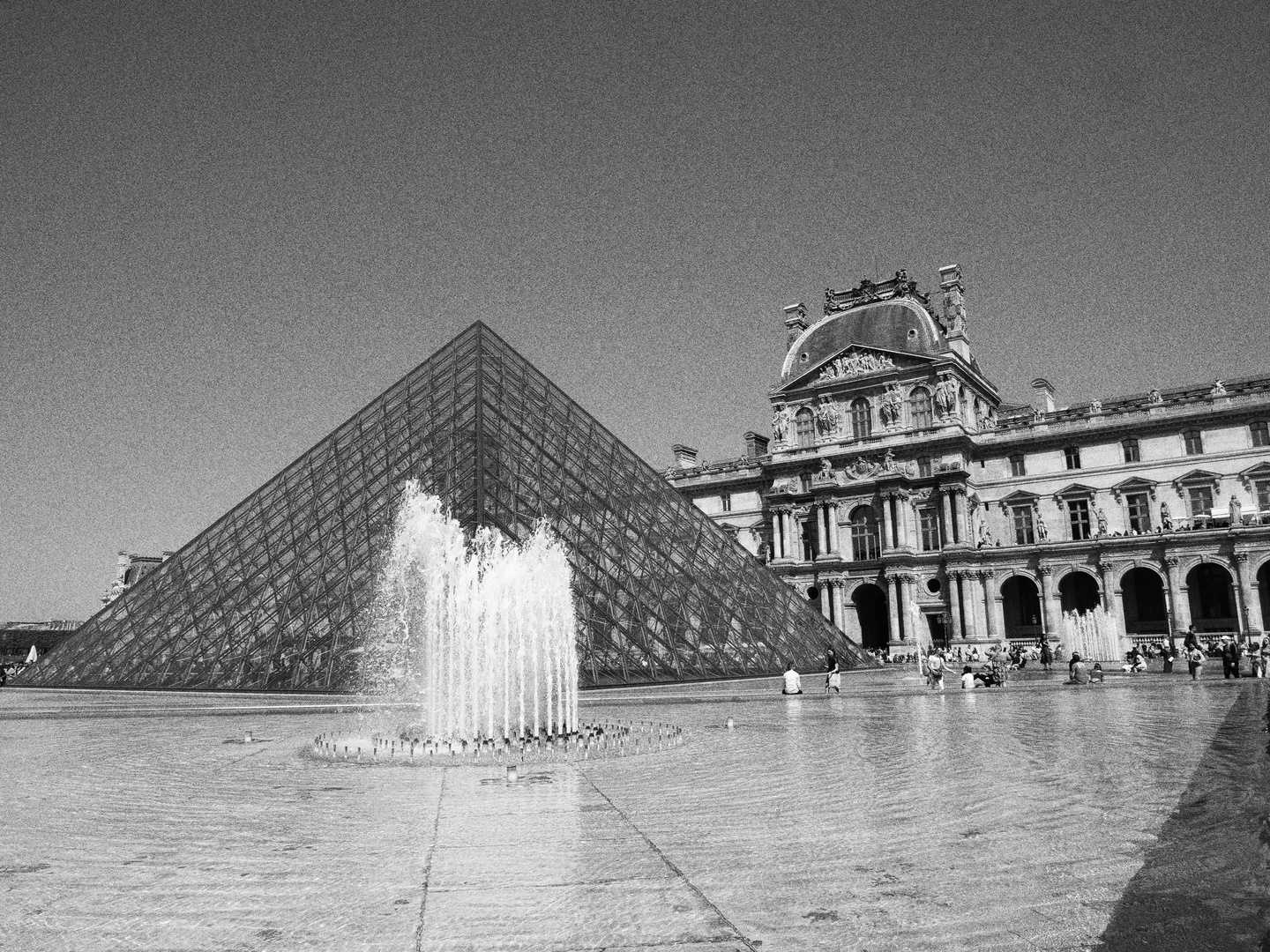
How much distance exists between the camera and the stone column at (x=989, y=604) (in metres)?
40.5

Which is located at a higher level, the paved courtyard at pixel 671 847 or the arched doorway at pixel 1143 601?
the arched doorway at pixel 1143 601

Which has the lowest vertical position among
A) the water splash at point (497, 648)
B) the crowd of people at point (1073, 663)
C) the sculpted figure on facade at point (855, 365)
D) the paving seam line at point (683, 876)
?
the paving seam line at point (683, 876)

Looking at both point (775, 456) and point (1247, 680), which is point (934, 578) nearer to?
point (775, 456)

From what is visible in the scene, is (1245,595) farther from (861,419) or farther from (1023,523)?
(861,419)

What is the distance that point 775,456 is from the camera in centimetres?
4803

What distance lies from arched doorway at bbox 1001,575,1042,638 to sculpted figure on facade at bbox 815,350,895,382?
11.6 metres

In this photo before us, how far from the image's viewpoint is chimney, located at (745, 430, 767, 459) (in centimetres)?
5756

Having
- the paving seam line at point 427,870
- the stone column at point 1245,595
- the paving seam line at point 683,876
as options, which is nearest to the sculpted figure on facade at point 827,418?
the stone column at point 1245,595

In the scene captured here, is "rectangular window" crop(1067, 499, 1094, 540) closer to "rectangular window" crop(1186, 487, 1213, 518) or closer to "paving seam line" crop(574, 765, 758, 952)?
"rectangular window" crop(1186, 487, 1213, 518)

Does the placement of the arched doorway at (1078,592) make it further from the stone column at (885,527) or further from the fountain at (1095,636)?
the stone column at (885,527)

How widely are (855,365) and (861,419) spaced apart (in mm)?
2688

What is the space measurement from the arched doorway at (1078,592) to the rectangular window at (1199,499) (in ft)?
16.5

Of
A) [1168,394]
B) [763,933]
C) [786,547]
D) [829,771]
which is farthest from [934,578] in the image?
[763,933]

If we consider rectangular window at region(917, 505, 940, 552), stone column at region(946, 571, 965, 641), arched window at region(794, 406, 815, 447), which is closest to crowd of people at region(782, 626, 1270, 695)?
stone column at region(946, 571, 965, 641)
